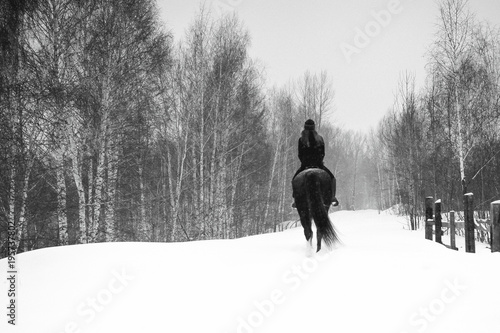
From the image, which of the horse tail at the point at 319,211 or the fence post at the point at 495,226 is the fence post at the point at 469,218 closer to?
the fence post at the point at 495,226

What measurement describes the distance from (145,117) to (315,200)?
852cm

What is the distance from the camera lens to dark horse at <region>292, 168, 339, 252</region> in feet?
15.0

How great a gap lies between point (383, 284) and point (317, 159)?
247 cm

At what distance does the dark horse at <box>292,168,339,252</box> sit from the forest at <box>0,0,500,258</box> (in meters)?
5.55

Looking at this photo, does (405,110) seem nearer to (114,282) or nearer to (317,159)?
(317,159)

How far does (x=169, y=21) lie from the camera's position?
12.0 m

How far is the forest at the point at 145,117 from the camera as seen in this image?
7.34m

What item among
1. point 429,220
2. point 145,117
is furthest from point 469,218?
point 145,117

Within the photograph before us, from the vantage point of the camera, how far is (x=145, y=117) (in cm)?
1129

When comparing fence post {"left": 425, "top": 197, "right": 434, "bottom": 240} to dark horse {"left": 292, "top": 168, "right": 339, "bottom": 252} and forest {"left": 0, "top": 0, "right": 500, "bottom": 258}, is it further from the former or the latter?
dark horse {"left": 292, "top": 168, "right": 339, "bottom": 252}

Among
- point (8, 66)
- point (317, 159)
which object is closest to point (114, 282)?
point (317, 159)

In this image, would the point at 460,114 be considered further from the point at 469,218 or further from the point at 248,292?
the point at 248,292

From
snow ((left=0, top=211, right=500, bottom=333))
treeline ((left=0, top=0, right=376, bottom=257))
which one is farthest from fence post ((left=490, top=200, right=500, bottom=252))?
treeline ((left=0, top=0, right=376, bottom=257))

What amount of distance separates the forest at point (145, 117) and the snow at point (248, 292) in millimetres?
4597
